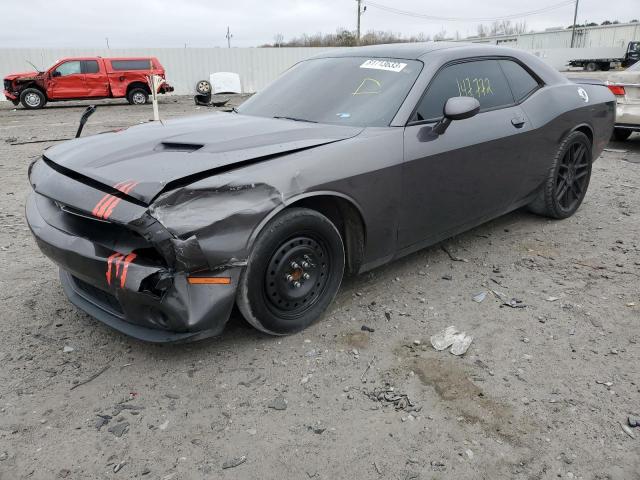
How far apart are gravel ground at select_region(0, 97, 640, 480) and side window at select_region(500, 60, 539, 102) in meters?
1.38

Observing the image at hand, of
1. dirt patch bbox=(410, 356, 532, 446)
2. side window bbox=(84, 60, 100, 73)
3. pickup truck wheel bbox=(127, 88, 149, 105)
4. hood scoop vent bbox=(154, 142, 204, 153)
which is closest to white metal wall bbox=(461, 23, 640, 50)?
pickup truck wheel bbox=(127, 88, 149, 105)

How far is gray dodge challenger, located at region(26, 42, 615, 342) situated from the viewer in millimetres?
2432

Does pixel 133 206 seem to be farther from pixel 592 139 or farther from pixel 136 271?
pixel 592 139

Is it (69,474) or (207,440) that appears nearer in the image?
(69,474)

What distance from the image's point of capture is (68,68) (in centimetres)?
1800

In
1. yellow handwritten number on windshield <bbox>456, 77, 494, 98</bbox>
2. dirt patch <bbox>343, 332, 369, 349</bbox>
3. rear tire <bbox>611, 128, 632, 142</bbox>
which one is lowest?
dirt patch <bbox>343, 332, 369, 349</bbox>

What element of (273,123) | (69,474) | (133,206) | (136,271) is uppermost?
(273,123)

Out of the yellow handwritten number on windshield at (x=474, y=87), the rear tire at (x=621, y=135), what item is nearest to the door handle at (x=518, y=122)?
the yellow handwritten number on windshield at (x=474, y=87)

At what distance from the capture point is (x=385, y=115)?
10.7 ft

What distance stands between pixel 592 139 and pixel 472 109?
2390 millimetres

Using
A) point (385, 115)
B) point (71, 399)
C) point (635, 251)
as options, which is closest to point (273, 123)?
point (385, 115)

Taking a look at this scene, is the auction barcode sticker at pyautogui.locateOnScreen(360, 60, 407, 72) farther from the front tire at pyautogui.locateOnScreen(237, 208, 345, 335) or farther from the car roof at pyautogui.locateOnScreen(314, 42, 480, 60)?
the front tire at pyautogui.locateOnScreen(237, 208, 345, 335)

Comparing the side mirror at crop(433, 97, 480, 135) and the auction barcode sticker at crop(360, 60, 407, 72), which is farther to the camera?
the auction barcode sticker at crop(360, 60, 407, 72)

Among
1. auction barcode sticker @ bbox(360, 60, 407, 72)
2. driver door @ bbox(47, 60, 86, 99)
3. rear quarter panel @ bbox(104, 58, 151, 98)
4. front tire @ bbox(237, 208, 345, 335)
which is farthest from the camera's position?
rear quarter panel @ bbox(104, 58, 151, 98)
